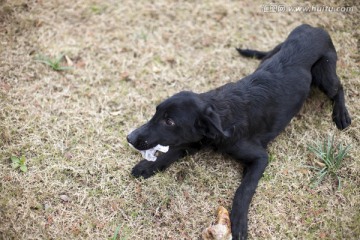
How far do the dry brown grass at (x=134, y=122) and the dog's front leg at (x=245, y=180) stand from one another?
0.17m


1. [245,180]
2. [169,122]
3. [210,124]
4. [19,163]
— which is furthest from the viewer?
[19,163]

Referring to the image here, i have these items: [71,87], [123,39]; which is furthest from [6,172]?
[123,39]

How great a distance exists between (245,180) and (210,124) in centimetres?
83

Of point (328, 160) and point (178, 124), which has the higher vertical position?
point (178, 124)

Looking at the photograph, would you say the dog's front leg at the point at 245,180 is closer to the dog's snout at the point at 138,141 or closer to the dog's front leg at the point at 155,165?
the dog's front leg at the point at 155,165

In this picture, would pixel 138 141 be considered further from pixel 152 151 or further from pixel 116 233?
pixel 116 233

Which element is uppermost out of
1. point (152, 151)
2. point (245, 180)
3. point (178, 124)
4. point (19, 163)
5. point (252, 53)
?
point (178, 124)

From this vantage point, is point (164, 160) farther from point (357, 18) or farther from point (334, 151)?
point (357, 18)

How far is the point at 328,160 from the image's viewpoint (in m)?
4.09

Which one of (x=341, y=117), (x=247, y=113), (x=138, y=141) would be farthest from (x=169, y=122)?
(x=341, y=117)

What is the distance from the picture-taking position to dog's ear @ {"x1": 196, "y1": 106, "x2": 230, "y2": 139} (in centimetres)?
347

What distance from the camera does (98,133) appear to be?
14.4ft

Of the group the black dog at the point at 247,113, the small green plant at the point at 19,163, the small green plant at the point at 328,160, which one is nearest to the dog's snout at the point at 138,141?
the black dog at the point at 247,113

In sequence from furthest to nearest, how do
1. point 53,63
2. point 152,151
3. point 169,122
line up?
point 53,63 → point 152,151 → point 169,122
